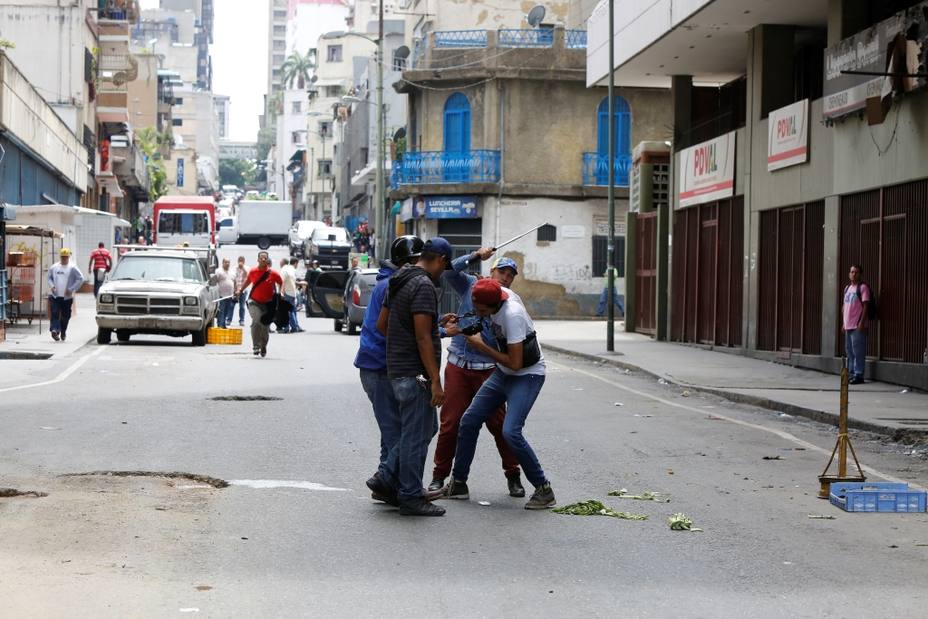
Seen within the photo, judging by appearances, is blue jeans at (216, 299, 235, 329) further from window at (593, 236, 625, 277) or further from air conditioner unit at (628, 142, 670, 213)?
window at (593, 236, 625, 277)

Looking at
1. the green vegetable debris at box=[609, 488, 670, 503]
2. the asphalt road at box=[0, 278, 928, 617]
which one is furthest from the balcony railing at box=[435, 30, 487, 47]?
the green vegetable debris at box=[609, 488, 670, 503]

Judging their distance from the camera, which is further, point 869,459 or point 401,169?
point 401,169

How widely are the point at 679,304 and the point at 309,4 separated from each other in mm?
169117

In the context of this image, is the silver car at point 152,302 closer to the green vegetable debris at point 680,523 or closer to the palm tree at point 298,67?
the green vegetable debris at point 680,523

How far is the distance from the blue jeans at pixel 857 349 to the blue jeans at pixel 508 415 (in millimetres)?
12832

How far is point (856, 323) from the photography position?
71.9ft

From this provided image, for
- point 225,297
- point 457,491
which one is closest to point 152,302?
point 225,297

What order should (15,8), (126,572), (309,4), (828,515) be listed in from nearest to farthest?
1. (126,572)
2. (828,515)
3. (15,8)
4. (309,4)

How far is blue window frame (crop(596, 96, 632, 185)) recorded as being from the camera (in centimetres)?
4991

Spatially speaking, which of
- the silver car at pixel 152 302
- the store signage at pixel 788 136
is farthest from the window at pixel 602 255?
the silver car at pixel 152 302

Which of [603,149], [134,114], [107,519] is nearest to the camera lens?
[107,519]

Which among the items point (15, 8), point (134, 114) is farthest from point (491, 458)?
point (134, 114)

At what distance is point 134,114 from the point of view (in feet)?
382

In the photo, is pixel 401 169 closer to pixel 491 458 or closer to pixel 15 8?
pixel 15 8
